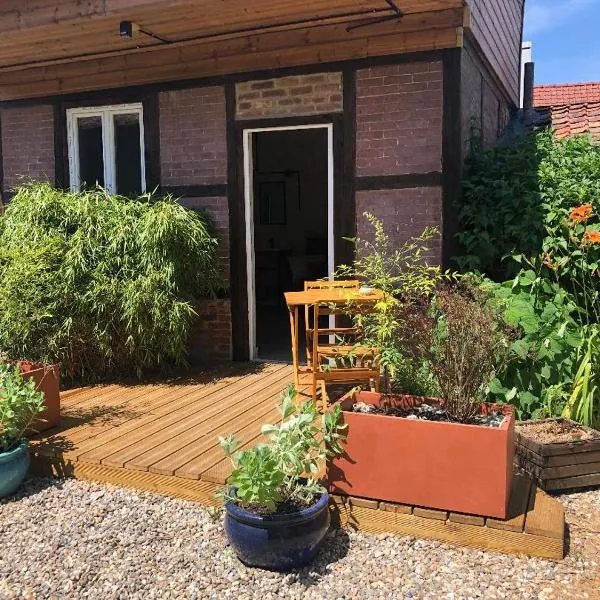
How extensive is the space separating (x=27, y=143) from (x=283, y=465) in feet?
17.9

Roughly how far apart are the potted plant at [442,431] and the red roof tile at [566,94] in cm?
914

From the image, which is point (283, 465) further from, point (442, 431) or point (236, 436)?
point (236, 436)

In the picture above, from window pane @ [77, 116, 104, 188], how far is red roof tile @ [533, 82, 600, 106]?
7.86 meters

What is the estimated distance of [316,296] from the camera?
404cm

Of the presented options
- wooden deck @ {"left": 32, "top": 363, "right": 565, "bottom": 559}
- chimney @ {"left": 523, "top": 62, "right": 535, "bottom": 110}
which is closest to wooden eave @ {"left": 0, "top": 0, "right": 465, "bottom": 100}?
wooden deck @ {"left": 32, "top": 363, "right": 565, "bottom": 559}

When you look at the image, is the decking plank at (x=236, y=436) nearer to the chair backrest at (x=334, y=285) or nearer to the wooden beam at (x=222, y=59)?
the chair backrest at (x=334, y=285)

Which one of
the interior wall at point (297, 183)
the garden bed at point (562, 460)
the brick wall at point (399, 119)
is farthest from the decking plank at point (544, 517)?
the interior wall at point (297, 183)

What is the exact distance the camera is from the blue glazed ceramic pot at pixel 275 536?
2.40m

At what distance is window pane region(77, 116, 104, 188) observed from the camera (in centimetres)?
632

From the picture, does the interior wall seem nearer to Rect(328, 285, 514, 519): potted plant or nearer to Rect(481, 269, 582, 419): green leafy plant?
Rect(481, 269, 582, 419): green leafy plant

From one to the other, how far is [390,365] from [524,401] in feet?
3.09

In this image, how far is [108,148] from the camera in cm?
618

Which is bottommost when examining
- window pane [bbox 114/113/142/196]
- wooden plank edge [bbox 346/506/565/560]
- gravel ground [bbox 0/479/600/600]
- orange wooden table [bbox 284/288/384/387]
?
gravel ground [bbox 0/479/600/600]

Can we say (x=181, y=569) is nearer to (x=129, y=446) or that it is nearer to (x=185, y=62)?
(x=129, y=446)
